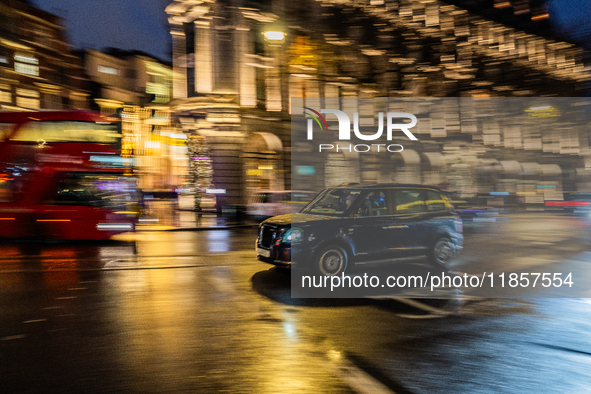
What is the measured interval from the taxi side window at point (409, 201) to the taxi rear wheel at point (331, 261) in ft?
4.70

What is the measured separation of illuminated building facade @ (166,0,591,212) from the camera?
18.1m

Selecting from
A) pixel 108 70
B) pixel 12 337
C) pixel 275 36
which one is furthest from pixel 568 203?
pixel 108 70

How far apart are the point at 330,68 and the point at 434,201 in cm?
1028

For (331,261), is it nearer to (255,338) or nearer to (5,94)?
(255,338)

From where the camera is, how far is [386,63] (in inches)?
729

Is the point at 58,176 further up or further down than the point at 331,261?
further up

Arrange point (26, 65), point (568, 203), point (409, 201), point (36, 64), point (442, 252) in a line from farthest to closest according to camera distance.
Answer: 1. point (36, 64)
2. point (26, 65)
3. point (568, 203)
4. point (442, 252)
5. point (409, 201)

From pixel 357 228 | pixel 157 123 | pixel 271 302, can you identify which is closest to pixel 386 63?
pixel 357 228

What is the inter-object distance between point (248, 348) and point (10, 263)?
24.7 feet

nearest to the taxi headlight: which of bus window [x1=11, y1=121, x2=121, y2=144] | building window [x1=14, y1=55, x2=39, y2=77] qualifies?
bus window [x1=11, y1=121, x2=121, y2=144]

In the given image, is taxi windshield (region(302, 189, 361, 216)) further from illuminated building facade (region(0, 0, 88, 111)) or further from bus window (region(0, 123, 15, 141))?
illuminated building facade (region(0, 0, 88, 111))

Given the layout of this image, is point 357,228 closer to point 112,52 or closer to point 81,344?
point 81,344

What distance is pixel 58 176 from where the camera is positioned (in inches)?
504

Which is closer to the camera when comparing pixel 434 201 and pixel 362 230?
pixel 362 230
